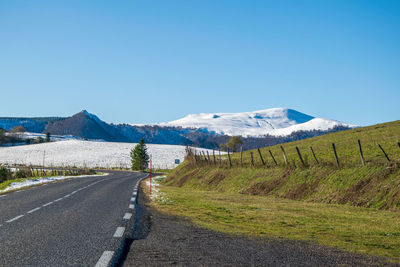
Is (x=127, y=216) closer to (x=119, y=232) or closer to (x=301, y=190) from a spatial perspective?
(x=119, y=232)

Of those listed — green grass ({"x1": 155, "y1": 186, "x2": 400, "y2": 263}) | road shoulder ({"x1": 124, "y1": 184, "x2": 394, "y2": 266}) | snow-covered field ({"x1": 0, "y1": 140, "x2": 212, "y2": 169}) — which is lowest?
green grass ({"x1": 155, "y1": 186, "x2": 400, "y2": 263})

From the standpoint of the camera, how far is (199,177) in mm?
37812

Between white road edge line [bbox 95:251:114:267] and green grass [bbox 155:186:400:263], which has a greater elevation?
white road edge line [bbox 95:251:114:267]

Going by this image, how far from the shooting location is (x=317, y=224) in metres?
12.4

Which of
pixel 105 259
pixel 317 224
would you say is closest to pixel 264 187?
pixel 317 224

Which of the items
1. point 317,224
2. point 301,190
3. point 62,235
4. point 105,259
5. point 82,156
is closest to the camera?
point 105,259

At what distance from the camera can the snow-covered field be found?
11781 centimetres

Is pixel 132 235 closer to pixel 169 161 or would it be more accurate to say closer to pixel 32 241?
pixel 32 241

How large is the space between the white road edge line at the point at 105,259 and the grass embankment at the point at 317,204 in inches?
151

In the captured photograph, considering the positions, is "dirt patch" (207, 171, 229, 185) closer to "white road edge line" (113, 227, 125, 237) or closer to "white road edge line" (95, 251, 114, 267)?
"white road edge line" (113, 227, 125, 237)

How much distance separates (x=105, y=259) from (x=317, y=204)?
1383cm

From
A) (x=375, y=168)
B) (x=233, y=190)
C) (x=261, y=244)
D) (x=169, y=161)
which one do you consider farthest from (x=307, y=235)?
(x=169, y=161)

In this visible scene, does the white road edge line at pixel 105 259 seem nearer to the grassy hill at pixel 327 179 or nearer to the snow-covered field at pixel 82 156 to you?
the grassy hill at pixel 327 179

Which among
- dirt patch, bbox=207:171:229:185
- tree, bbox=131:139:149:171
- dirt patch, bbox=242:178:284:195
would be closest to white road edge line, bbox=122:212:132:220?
dirt patch, bbox=242:178:284:195
